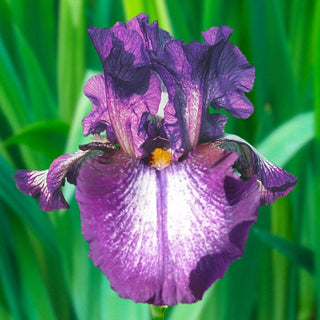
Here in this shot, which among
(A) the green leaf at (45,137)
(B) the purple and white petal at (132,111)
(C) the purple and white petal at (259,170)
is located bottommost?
(A) the green leaf at (45,137)

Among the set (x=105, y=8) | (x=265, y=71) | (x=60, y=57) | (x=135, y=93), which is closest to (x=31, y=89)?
(x=60, y=57)

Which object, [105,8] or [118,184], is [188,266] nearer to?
[118,184]

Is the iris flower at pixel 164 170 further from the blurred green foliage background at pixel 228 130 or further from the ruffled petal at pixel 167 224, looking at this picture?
the blurred green foliage background at pixel 228 130

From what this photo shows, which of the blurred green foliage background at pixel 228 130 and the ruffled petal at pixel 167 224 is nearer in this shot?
the ruffled petal at pixel 167 224

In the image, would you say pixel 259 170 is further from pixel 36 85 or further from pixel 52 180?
pixel 36 85

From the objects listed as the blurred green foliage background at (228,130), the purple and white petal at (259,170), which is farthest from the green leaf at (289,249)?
the purple and white petal at (259,170)

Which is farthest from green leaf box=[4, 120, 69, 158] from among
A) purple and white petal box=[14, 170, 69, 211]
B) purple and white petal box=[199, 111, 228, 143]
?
purple and white petal box=[199, 111, 228, 143]

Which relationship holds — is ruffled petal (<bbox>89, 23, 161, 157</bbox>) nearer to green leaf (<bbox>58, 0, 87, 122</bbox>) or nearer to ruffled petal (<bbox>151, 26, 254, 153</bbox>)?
ruffled petal (<bbox>151, 26, 254, 153</bbox>)
